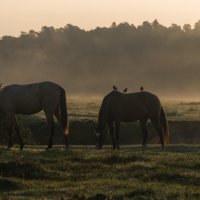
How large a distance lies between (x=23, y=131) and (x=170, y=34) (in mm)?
148634

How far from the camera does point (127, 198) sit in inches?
728

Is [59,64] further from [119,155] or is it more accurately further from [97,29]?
[119,155]

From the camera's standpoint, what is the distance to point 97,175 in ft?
72.6

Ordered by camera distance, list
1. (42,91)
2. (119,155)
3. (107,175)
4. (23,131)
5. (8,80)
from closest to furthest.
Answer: (107,175)
(119,155)
(42,91)
(23,131)
(8,80)

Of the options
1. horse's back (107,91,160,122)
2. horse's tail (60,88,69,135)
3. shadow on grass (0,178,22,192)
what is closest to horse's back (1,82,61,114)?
horse's tail (60,88,69,135)

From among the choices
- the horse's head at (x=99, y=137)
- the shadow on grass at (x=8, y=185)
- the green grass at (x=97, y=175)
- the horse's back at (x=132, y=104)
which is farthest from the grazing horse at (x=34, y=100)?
the shadow on grass at (x=8, y=185)

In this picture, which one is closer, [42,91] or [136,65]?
[42,91]

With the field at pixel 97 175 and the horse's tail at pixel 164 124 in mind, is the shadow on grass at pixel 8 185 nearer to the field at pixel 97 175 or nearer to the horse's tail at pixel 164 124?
the field at pixel 97 175

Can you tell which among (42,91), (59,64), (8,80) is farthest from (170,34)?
(42,91)

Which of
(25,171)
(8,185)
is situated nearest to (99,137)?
(25,171)

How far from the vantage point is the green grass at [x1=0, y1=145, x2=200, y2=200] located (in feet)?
62.7

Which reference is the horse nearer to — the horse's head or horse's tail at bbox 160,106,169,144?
the horse's head

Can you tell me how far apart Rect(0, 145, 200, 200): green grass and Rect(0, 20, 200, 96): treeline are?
155321 millimetres

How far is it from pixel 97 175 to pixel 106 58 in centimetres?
16958
